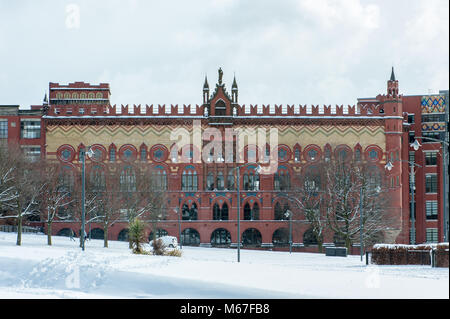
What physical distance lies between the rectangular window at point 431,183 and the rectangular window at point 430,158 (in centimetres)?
157

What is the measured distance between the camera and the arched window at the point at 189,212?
8550 cm

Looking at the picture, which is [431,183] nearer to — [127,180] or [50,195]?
[127,180]

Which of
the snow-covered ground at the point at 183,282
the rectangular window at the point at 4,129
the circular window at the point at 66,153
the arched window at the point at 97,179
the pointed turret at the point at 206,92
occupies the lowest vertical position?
the snow-covered ground at the point at 183,282

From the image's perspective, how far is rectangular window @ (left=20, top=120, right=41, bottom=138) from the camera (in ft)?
288

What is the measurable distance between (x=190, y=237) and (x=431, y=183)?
99.8 ft

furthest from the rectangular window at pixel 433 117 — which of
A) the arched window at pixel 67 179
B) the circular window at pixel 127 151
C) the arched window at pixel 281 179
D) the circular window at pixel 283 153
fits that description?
the arched window at pixel 67 179

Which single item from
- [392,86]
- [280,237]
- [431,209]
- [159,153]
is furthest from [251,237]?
[392,86]

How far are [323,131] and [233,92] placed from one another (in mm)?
11182

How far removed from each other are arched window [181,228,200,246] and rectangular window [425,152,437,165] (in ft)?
97.5

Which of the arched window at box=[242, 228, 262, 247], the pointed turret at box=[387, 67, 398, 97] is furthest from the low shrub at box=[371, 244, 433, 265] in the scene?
the pointed turret at box=[387, 67, 398, 97]

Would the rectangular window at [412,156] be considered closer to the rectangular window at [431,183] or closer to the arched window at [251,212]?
the rectangular window at [431,183]

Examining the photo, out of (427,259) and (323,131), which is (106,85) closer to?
(323,131)

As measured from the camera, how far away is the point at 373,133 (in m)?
88.1

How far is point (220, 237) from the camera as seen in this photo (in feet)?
280
